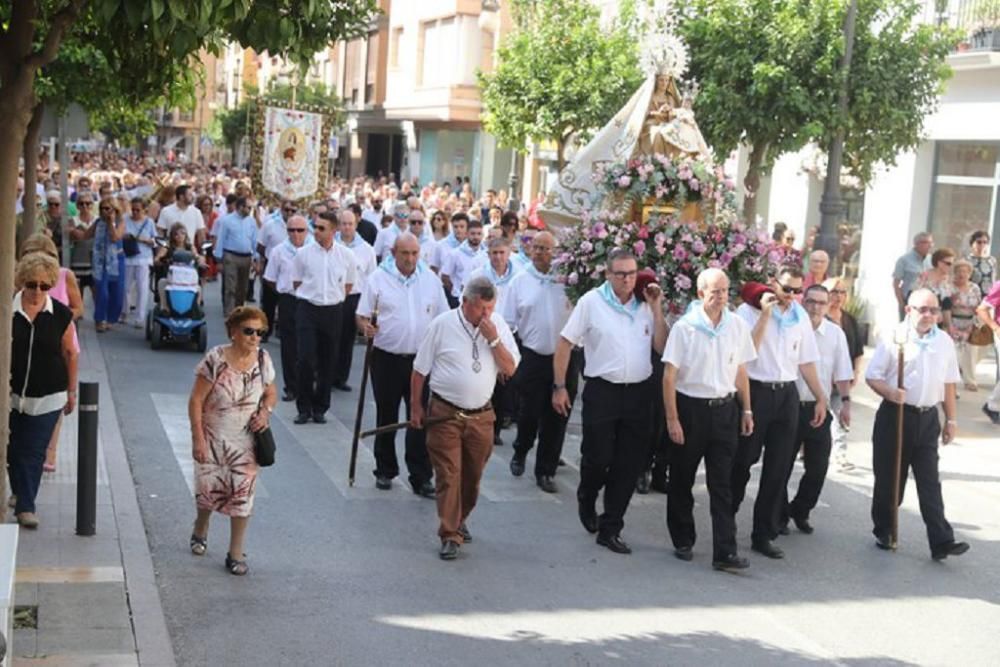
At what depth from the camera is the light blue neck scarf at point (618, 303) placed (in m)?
9.95

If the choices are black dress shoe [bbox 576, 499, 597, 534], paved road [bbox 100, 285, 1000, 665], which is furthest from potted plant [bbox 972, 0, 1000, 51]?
black dress shoe [bbox 576, 499, 597, 534]

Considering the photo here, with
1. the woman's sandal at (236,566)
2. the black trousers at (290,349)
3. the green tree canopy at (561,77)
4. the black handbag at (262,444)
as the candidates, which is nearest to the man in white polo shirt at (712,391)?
the black handbag at (262,444)

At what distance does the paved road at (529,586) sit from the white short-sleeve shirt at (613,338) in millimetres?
1154

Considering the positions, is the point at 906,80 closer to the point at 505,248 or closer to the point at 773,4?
the point at 773,4

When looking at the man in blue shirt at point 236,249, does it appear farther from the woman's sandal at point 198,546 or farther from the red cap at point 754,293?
the woman's sandal at point 198,546

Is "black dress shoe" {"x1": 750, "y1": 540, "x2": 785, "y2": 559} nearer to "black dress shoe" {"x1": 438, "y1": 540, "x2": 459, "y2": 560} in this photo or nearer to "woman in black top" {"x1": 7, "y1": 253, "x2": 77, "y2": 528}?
"black dress shoe" {"x1": 438, "y1": 540, "x2": 459, "y2": 560}

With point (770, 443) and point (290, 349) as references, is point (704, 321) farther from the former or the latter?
point (290, 349)

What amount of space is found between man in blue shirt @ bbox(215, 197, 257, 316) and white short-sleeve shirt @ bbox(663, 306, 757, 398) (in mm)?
12263

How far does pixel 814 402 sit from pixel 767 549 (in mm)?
1227

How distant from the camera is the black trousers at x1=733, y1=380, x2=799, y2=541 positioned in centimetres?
998

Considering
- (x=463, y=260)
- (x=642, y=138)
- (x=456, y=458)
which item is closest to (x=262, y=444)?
(x=456, y=458)

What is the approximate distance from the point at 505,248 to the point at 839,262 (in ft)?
38.3

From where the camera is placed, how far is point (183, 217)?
70.8 feet

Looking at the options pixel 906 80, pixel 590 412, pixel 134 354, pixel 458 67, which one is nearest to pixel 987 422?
pixel 906 80
